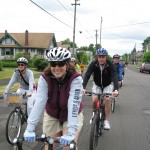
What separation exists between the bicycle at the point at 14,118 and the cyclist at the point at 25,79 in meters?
0.27

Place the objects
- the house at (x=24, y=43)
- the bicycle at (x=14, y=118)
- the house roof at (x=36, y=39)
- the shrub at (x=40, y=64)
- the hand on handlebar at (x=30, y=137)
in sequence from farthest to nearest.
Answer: the house roof at (x=36, y=39) < the house at (x=24, y=43) < the shrub at (x=40, y=64) < the bicycle at (x=14, y=118) < the hand on handlebar at (x=30, y=137)

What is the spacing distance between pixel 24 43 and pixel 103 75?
61630 mm

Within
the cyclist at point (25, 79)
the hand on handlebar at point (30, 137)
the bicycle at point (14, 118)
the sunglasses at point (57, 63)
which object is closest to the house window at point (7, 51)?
the cyclist at point (25, 79)

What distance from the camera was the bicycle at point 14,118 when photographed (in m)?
6.73

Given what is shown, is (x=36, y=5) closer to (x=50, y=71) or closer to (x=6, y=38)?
(x=50, y=71)

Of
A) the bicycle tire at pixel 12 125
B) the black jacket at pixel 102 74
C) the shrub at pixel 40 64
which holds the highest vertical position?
the black jacket at pixel 102 74

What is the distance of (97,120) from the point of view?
21.5ft

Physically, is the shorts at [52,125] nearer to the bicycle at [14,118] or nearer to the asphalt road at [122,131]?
the asphalt road at [122,131]

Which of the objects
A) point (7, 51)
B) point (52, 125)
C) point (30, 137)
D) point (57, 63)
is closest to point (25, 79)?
point (52, 125)

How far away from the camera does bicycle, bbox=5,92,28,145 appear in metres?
6.73

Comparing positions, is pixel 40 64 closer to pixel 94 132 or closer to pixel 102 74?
pixel 102 74

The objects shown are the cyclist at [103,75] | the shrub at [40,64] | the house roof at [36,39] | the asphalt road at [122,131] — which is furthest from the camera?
the house roof at [36,39]

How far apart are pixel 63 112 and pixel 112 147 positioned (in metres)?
2.88

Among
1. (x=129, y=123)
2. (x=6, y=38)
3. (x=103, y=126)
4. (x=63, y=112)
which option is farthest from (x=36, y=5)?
(x=6, y=38)
